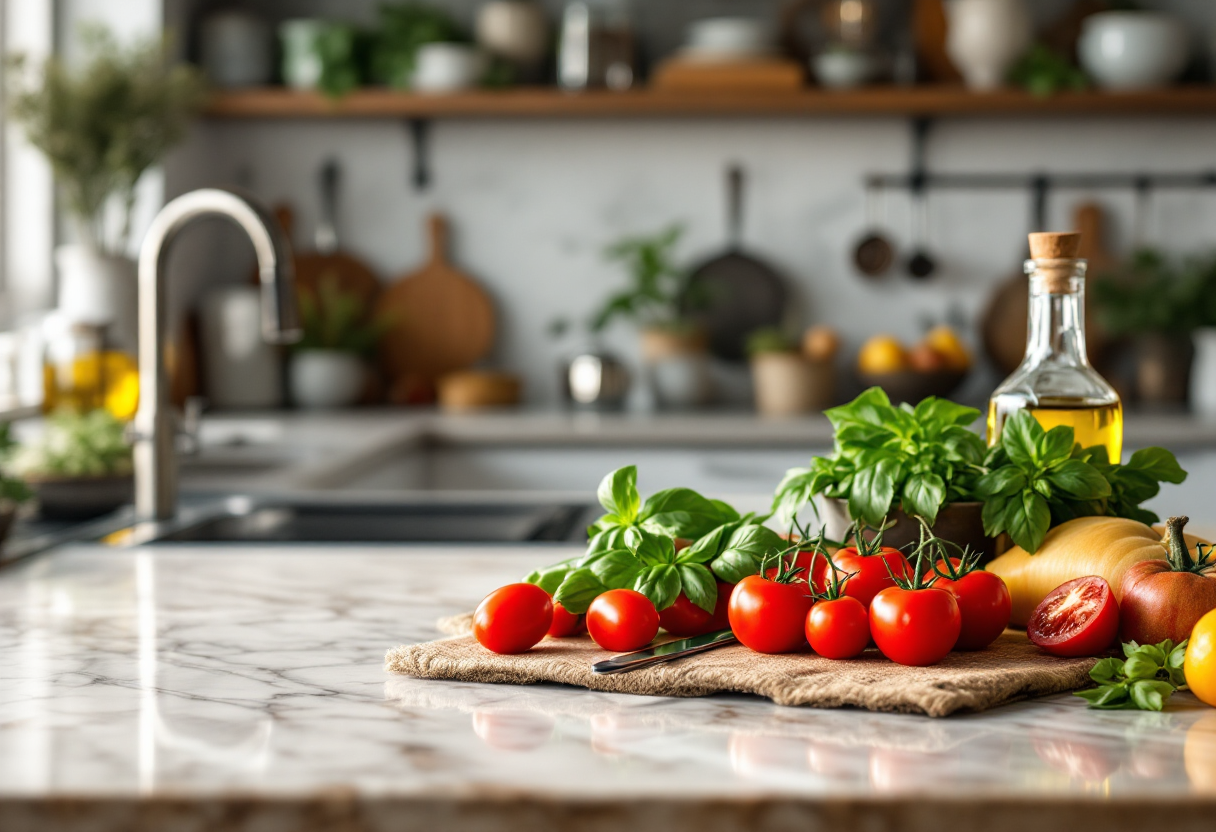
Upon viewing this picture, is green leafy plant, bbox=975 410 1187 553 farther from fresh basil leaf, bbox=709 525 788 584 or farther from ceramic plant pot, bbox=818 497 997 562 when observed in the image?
fresh basil leaf, bbox=709 525 788 584

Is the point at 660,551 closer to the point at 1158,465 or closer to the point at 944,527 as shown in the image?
the point at 944,527

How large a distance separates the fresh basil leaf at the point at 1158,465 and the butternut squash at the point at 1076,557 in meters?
0.04

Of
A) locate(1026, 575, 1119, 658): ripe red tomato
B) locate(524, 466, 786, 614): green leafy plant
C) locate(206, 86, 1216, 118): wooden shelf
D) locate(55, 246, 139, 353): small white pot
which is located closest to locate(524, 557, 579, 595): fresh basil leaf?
locate(524, 466, 786, 614): green leafy plant

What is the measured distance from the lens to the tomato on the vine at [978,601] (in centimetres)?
84

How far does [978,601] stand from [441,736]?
35 cm

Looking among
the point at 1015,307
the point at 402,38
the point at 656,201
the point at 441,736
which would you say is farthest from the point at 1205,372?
the point at 441,736

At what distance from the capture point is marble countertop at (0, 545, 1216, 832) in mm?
611

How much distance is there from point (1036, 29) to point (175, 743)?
3279 mm

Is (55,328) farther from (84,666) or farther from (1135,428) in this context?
(1135,428)

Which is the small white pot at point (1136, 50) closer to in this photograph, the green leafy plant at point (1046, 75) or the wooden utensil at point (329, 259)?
the green leafy plant at point (1046, 75)

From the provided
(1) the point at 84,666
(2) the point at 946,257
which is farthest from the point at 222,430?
(1) the point at 84,666

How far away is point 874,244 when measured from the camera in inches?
138

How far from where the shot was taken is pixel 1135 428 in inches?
110

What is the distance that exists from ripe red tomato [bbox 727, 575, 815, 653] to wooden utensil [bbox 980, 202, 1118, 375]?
2.79m
